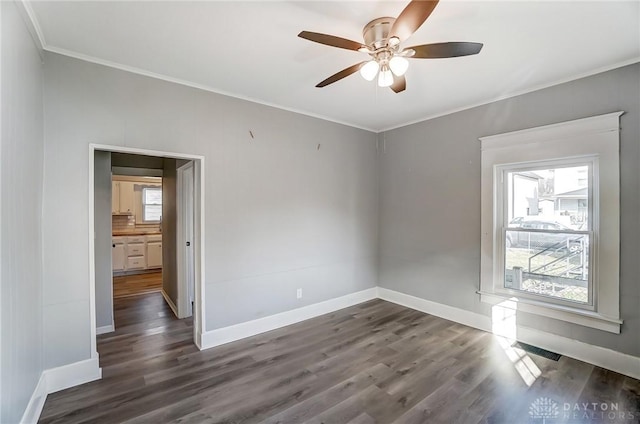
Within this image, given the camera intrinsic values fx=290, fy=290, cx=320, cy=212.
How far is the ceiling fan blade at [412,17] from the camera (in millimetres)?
1445

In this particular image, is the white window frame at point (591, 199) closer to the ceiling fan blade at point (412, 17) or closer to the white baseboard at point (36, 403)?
the ceiling fan blade at point (412, 17)

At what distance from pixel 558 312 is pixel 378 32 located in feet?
10.4

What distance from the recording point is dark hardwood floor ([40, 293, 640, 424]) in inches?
82.5

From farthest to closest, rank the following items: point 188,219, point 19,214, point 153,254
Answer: point 153,254, point 188,219, point 19,214

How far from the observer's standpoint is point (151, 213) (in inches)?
294

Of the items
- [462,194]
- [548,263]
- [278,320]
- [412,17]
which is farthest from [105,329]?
[548,263]

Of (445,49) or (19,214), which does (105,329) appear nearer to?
(19,214)

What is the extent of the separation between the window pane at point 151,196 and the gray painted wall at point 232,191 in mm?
→ 5338

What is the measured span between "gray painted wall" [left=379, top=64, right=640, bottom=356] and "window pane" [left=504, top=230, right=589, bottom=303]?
29 cm

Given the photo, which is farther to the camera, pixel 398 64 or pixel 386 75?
pixel 386 75

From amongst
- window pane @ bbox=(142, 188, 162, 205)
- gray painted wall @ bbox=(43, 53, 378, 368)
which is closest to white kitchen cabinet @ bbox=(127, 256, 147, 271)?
window pane @ bbox=(142, 188, 162, 205)

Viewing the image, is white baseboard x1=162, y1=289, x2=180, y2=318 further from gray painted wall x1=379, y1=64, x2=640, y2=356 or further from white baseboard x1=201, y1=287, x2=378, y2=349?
gray painted wall x1=379, y1=64, x2=640, y2=356

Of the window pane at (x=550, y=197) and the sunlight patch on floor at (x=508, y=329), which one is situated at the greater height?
the window pane at (x=550, y=197)

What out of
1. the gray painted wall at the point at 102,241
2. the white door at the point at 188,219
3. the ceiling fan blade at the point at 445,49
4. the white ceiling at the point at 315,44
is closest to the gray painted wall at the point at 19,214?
the white ceiling at the point at 315,44
